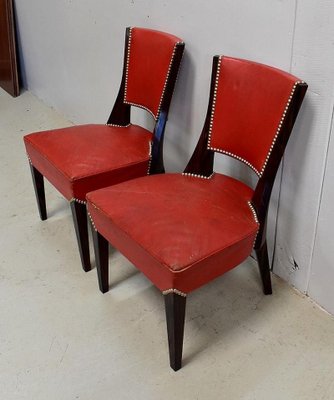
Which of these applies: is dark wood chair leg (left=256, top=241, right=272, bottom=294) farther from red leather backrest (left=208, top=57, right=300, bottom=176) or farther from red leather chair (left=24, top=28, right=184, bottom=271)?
red leather chair (left=24, top=28, right=184, bottom=271)

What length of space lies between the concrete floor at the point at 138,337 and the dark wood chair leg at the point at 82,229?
58 mm

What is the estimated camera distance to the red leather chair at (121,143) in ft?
5.69

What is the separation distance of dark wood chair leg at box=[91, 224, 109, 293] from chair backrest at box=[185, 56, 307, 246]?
0.43 m

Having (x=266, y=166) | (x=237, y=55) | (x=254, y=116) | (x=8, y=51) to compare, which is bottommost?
(x=8, y=51)

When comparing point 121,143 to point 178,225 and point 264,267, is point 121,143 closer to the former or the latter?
point 178,225

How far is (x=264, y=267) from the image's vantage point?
1.70 metres

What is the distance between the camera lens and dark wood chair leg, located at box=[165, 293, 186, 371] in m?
1.36

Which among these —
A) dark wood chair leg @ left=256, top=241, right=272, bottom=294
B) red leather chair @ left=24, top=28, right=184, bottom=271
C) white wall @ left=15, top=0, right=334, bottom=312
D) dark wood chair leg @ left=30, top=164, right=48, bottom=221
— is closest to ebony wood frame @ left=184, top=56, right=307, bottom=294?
dark wood chair leg @ left=256, top=241, right=272, bottom=294

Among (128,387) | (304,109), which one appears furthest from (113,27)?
(128,387)

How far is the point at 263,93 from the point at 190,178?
0.38m

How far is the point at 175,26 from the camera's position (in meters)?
1.85

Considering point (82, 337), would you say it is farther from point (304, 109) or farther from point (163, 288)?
point (304, 109)

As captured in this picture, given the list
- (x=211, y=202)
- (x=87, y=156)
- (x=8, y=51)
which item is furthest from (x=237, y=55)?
(x=8, y=51)

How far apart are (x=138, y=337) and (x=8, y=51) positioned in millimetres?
2476
